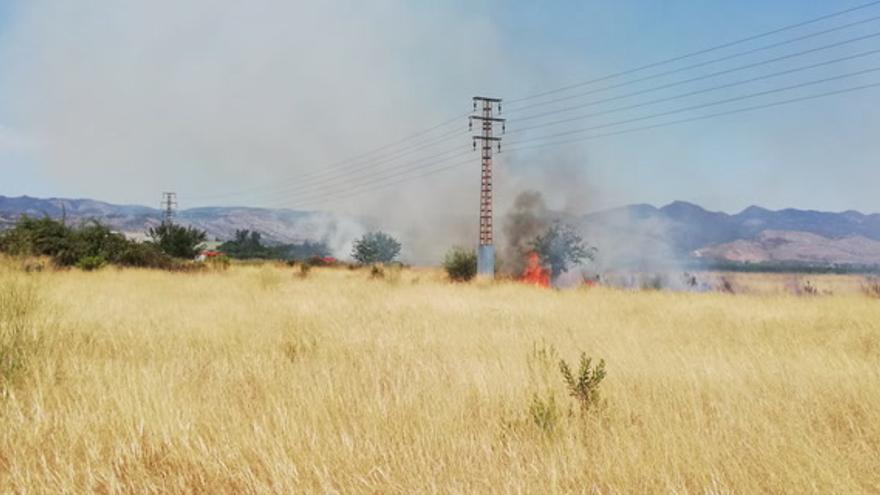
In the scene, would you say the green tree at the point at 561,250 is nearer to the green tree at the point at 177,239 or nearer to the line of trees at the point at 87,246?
the line of trees at the point at 87,246

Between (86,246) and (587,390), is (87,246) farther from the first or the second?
(587,390)

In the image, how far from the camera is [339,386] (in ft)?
18.9

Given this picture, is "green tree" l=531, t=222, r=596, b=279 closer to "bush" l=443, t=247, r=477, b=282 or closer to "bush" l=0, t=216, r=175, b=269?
"bush" l=443, t=247, r=477, b=282

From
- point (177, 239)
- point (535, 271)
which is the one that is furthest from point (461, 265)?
point (177, 239)

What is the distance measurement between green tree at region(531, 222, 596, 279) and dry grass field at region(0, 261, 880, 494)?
29519mm

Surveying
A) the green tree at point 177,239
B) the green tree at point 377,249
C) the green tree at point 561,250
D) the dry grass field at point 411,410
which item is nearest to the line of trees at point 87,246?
the green tree at point 177,239

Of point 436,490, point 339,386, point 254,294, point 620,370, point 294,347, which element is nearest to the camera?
point 436,490

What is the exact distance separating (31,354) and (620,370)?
6334 millimetres

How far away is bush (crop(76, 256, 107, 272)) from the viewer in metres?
27.9

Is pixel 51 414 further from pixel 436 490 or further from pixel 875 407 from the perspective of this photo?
pixel 875 407

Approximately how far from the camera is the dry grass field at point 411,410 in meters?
3.57

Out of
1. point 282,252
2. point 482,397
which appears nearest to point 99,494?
point 482,397

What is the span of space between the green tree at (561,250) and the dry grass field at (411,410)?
29.5 meters

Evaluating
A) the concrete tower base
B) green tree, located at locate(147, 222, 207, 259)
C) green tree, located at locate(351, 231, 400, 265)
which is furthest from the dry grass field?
green tree, located at locate(351, 231, 400, 265)
